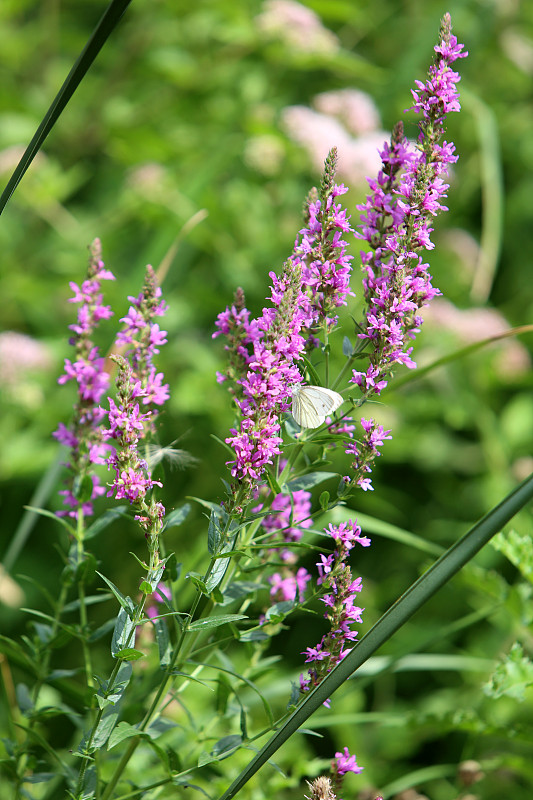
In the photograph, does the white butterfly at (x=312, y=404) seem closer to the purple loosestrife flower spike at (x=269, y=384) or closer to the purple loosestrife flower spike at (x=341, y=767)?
the purple loosestrife flower spike at (x=269, y=384)

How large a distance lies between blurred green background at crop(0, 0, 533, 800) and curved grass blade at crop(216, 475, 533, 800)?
111 cm

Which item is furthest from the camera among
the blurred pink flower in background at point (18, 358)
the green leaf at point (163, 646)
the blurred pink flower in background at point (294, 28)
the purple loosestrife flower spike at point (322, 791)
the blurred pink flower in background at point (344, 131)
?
the blurred pink flower in background at point (294, 28)

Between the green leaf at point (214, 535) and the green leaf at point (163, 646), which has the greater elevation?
the green leaf at point (214, 535)

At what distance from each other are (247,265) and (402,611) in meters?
1.71

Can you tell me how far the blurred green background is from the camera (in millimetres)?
2037

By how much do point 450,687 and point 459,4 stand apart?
6.60 feet

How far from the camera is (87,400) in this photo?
0.95 metres

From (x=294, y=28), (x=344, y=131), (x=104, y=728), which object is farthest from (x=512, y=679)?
(x=294, y=28)

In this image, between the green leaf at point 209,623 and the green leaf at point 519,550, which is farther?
the green leaf at point 519,550

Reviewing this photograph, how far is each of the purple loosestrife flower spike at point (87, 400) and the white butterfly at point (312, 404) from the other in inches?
10.6

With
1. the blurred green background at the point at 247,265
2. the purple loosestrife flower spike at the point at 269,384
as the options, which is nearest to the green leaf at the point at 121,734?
the purple loosestrife flower spike at the point at 269,384

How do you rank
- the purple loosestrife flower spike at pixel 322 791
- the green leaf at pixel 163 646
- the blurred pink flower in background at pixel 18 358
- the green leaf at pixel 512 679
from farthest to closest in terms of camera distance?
the blurred pink flower in background at pixel 18 358 → the green leaf at pixel 512 679 → the green leaf at pixel 163 646 → the purple loosestrife flower spike at pixel 322 791

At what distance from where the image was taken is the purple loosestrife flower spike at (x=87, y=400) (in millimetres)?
921

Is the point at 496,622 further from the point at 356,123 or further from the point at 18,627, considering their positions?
the point at 356,123
